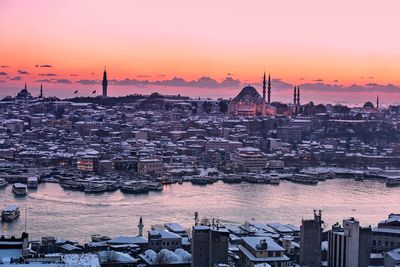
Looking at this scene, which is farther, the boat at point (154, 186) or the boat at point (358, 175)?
the boat at point (358, 175)

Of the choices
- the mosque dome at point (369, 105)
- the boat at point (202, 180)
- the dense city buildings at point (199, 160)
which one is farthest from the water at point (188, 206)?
the mosque dome at point (369, 105)

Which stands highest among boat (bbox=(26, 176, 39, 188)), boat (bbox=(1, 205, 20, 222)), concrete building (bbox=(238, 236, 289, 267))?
concrete building (bbox=(238, 236, 289, 267))

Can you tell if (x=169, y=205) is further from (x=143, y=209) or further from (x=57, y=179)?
(x=57, y=179)

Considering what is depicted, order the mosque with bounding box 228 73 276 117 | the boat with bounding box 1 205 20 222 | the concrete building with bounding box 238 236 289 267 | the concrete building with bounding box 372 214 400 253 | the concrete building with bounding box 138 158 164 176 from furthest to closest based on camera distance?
the mosque with bounding box 228 73 276 117
the concrete building with bounding box 138 158 164 176
the boat with bounding box 1 205 20 222
the concrete building with bounding box 372 214 400 253
the concrete building with bounding box 238 236 289 267

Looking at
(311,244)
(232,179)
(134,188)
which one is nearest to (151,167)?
(232,179)

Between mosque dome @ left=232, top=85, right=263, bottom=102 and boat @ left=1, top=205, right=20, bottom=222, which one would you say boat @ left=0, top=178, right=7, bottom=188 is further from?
mosque dome @ left=232, top=85, right=263, bottom=102

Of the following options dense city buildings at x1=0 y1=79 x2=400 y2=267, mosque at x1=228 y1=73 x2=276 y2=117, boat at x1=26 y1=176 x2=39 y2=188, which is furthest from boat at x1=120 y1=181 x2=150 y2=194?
mosque at x1=228 y1=73 x2=276 y2=117

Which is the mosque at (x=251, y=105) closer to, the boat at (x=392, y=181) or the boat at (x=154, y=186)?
the boat at (x=392, y=181)

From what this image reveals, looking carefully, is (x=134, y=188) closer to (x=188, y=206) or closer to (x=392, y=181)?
(x=188, y=206)
